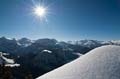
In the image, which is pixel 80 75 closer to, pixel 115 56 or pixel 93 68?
pixel 93 68

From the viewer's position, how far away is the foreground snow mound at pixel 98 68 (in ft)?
67.7

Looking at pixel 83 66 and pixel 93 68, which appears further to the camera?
pixel 83 66

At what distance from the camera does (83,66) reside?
24.2 m

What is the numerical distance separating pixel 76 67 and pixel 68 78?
3.42 m

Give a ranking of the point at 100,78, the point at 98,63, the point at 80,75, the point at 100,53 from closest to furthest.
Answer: the point at 100,78 → the point at 80,75 → the point at 98,63 → the point at 100,53

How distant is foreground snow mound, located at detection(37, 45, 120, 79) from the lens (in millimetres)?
20641

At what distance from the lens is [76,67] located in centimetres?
2469

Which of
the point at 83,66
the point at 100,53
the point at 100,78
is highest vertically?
the point at 100,53

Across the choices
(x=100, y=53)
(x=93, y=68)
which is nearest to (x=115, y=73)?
(x=93, y=68)

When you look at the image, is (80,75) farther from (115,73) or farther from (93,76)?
(115,73)

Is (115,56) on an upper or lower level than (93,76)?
upper

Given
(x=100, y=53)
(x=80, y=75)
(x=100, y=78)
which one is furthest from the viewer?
(x=100, y=53)

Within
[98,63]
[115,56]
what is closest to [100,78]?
[98,63]

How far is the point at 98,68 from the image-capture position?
22.4 metres
